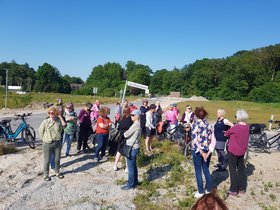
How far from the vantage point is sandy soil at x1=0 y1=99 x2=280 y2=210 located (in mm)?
6055

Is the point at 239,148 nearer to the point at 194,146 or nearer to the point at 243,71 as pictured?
the point at 194,146

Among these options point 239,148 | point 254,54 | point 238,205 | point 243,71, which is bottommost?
point 238,205

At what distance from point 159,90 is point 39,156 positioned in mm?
114094

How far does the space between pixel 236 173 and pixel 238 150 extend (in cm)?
55

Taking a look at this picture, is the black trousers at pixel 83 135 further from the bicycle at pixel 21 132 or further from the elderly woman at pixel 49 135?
the elderly woman at pixel 49 135

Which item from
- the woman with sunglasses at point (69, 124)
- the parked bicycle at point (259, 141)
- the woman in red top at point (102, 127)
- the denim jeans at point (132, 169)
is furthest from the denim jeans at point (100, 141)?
the parked bicycle at point (259, 141)

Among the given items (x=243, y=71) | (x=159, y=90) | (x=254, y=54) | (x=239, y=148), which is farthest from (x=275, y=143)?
(x=159, y=90)

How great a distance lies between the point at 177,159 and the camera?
8.80 m

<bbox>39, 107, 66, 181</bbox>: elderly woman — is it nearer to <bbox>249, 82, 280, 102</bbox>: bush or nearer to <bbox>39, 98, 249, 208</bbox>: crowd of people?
<bbox>39, 98, 249, 208</bbox>: crowd of people

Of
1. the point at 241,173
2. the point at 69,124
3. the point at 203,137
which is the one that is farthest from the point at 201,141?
the point at 69,124

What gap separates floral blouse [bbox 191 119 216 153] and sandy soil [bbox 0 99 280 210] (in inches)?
50.1

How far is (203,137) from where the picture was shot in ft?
20.3

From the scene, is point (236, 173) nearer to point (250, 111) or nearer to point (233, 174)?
point (233, 174)

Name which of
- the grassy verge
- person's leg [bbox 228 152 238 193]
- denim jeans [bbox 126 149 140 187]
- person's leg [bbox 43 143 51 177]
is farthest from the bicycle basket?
person's leg [bbox 43 143 51 177]
